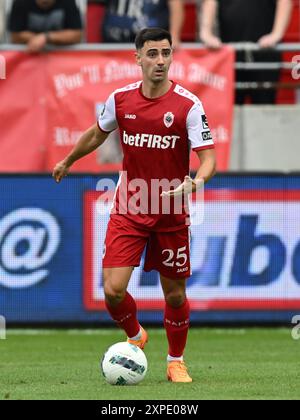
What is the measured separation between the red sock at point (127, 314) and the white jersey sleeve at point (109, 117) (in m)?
1.27

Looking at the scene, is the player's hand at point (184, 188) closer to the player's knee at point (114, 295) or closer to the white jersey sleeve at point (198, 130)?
the white jersey sleeve at point (198, 130)

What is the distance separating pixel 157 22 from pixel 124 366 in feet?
20.6

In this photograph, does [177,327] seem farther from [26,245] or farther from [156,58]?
[26,245]

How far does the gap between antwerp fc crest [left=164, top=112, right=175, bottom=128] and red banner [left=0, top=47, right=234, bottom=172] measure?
473cm

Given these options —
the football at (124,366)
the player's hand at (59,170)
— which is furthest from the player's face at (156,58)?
the football at (124,366)

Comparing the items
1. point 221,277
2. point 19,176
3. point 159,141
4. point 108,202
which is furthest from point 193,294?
point 159,141

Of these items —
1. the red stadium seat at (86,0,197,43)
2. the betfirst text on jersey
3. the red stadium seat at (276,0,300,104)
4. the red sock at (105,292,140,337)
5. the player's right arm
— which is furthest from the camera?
the red stadium seat at (276,0,300,104)

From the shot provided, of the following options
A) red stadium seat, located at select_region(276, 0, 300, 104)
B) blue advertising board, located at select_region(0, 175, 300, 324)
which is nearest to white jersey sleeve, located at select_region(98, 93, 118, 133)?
blue advertising board, located at select_region(0, 175, 300, 324)

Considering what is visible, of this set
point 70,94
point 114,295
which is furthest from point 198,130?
point 70,94

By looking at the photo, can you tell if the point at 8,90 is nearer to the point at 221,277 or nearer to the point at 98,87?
the point at 98,87

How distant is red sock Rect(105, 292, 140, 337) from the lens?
368 inches

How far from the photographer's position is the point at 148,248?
9438mm

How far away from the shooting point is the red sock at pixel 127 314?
9.35 metres

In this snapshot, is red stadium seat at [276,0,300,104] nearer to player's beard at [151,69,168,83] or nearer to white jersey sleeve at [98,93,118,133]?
white jersey sleeve at [98,93,118,133]
